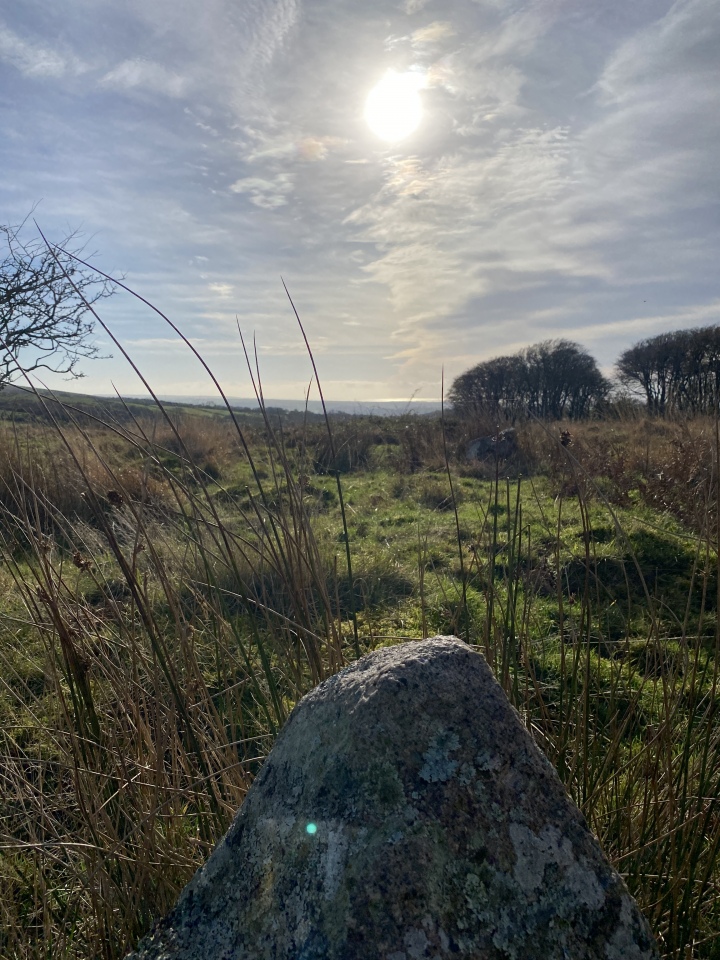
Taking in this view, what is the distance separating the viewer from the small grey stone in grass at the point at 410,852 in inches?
38.2

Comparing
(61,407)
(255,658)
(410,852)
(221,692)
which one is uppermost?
(61,407)

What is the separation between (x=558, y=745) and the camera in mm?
2006

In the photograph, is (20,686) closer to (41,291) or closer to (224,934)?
(224,934)

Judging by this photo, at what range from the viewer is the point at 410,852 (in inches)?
39.5

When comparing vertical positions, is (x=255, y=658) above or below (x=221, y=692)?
below

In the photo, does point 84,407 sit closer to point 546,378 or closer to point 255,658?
point 255,658

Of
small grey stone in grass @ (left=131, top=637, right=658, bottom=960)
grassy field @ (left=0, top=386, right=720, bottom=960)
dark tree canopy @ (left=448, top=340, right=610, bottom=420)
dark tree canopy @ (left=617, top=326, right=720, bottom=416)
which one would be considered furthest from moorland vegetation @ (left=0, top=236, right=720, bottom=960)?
dark tree canopy @ (left=448, top=340, right=610, bottom=420)

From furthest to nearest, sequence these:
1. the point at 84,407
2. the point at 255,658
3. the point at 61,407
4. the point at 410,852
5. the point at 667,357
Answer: the point at 667,357
the point at 84,407
the point at 255,658
the point at 61,407
the point at 410,852

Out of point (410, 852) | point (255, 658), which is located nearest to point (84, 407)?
point (255, 658)

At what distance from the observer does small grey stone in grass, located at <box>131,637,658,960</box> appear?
3.18 ft

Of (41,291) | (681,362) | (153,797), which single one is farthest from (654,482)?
(681,362)

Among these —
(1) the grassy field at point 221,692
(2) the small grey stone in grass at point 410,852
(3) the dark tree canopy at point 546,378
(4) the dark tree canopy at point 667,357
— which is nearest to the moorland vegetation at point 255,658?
(1) the grassy field at point 221,692

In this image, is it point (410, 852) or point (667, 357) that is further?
point (667, 357)

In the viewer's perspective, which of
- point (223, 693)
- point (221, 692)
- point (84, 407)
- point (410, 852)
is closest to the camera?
point (410, 852)
